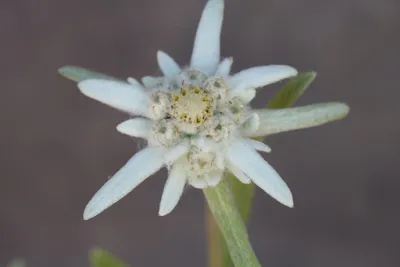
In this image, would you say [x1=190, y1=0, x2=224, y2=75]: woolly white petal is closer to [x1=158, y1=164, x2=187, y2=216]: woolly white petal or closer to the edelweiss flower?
the edelweiss flower

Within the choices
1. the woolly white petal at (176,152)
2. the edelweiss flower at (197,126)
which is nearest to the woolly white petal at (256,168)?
the edelweiss flower at (197,126)

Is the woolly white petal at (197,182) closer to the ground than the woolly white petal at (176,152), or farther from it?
closer to the ground

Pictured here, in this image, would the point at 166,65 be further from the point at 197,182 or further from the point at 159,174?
the point at 159,174

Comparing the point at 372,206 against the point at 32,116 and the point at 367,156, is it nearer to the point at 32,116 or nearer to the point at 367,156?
the point at 367,156

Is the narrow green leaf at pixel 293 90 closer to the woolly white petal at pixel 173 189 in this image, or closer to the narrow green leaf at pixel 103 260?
the woolly white petal at pixel 173 189

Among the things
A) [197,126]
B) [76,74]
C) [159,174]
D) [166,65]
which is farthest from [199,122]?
[159,174]

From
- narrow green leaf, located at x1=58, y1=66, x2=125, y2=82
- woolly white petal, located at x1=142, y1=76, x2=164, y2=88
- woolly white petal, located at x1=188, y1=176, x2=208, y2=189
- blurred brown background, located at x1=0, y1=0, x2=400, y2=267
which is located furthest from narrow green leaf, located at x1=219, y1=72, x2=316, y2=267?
blurred brown background, located at x1=0, y1=0, x2=400, y2=267

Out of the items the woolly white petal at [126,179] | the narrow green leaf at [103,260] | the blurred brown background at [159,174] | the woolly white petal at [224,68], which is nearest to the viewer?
the woolly white petal at [126,179]
